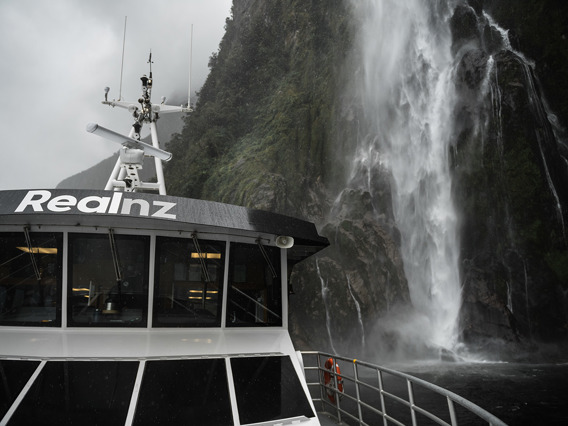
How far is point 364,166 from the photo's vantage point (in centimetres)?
3459

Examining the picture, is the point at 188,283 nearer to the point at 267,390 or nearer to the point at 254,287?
the point at 254,287

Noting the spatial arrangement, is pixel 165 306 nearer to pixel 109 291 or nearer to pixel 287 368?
pixel 109 291

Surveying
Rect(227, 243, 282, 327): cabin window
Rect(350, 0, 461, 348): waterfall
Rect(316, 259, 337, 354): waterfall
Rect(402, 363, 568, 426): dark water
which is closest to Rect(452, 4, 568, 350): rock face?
Rect(350, 0, 461, 348): waterfall

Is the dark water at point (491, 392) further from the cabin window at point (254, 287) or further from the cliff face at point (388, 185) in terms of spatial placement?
the cabin window at point (254, 287)

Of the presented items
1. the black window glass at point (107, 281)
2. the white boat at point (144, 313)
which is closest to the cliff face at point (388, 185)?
the white boat at point (144, 313)

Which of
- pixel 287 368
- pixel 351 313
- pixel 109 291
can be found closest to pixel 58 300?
pixel 109 291

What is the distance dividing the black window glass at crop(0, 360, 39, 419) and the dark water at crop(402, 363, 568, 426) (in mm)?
14582

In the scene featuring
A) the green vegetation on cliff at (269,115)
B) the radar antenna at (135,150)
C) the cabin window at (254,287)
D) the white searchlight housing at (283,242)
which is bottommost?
the cabin window at (254,287)

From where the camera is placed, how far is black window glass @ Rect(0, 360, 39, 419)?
14.3ft

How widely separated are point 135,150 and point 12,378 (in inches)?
233

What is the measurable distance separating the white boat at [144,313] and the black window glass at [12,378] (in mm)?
16

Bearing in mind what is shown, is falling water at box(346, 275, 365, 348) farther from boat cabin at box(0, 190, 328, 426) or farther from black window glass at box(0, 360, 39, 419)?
black window glass at box(0, 360, 39, 419)

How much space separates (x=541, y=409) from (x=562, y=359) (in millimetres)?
10469

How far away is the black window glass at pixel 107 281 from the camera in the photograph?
5789 mm
